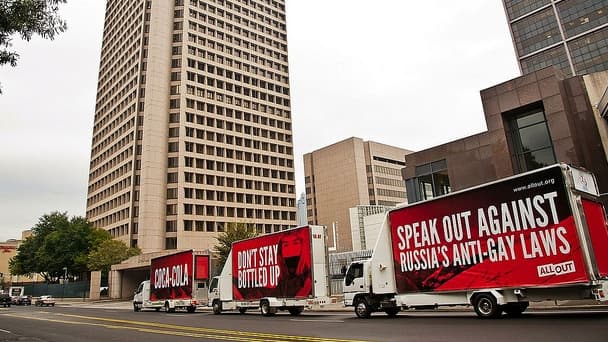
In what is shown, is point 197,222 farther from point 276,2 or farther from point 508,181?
point 508,181

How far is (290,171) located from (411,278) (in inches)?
3124

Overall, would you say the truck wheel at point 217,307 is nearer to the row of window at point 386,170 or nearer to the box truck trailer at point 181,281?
the box truck trailer at point 181,281

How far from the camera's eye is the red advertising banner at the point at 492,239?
1178 cm

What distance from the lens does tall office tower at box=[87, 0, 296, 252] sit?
74750 millimetres

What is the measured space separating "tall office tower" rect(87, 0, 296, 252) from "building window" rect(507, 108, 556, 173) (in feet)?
165

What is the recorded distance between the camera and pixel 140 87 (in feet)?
261

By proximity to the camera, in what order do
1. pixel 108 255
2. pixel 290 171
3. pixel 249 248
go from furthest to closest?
pixel 290 171 → pixel 108 255 → pixel 249 248

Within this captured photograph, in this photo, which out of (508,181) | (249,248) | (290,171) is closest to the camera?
(508,181)

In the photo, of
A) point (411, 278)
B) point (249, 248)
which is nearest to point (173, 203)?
point (249, 248)

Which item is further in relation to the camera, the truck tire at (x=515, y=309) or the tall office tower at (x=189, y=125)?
the tall office tower at (x=189, y=125)

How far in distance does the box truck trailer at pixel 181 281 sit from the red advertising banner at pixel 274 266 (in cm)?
415

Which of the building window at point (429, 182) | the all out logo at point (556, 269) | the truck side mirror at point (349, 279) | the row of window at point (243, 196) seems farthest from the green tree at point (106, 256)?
the all out logo at point (556, 269)

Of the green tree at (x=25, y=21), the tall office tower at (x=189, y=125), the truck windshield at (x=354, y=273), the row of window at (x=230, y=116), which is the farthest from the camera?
the row of window at (x=230, y=116)

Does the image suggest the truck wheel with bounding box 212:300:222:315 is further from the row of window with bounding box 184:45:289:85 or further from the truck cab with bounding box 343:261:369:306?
the row of window with bounding box 184:45:289:85
